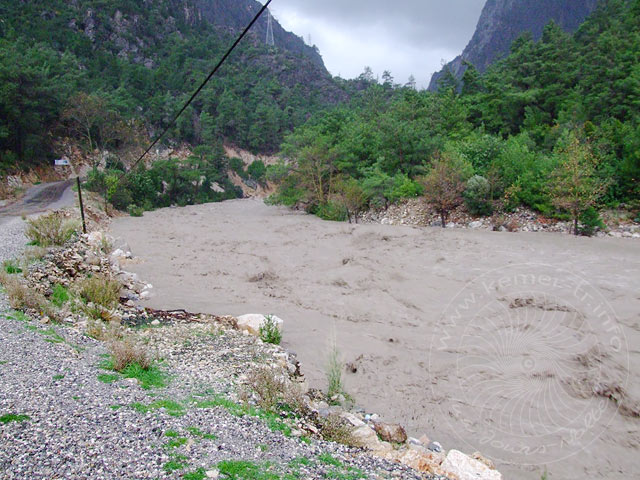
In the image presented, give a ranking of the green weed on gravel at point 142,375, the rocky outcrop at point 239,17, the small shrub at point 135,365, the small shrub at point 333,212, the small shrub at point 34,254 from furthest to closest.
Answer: the rocky outcrop at point 239,17, the small shrub at point 333,212, the small shrub at point 34,254, the small shrub at point 135,365, the green weed on gravel at point 142,375

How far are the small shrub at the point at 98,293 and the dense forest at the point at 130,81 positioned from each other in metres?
21.7

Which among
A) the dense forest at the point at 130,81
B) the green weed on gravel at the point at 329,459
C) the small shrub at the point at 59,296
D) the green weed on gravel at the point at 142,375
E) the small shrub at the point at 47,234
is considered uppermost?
the dense forest at the point at 130,81

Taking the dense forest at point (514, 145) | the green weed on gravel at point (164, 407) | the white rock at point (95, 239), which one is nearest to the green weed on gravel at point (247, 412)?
the green weed on gravel at point (164, 407)

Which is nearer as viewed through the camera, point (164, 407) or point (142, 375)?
point (164, 407)

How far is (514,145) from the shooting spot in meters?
18.1

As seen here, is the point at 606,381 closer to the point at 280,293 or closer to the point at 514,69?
the point at 280,293

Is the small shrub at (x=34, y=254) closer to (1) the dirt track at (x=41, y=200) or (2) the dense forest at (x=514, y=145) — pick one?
(1) the dirt track at (x=41, y=200)

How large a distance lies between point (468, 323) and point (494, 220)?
1014 cm

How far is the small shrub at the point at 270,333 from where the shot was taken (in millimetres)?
6805

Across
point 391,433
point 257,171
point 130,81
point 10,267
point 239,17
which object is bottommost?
point 391,433

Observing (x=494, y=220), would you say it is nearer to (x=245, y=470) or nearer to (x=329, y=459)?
(x=329, y=459)

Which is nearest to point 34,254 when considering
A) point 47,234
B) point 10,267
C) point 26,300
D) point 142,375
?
point 10,267

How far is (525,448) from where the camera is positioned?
4.43m

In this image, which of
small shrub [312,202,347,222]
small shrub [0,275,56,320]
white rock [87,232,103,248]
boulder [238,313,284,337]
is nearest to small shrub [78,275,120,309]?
small shrub [0,275,56,320]
